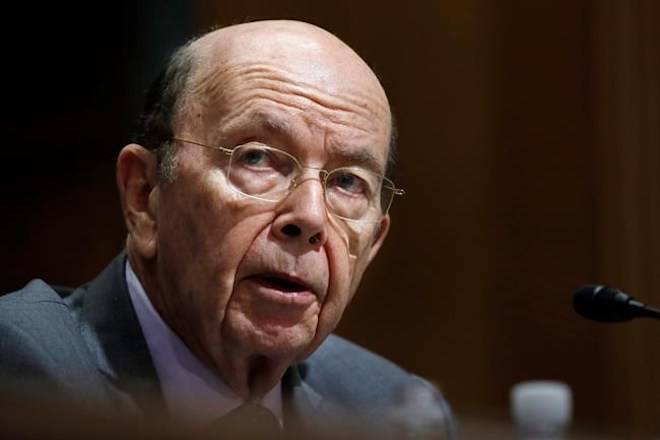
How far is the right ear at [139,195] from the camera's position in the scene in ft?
5.54

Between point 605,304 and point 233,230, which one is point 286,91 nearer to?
point 233,230

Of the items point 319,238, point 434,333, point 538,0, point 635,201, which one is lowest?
point 434,333

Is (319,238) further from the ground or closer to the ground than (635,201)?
closer to the ground

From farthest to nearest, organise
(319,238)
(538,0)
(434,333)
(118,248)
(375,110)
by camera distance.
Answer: (538,0), (434,333), (118,248), (375,110), (319,238)

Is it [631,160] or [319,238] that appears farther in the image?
[631,160]

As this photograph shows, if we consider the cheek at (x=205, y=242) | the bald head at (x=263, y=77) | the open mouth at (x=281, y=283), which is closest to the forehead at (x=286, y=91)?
the bald head at (x=263, y=77)

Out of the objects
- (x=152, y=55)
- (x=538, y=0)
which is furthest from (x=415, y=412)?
(x=538, y=0)

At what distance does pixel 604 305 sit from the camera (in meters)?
1.57

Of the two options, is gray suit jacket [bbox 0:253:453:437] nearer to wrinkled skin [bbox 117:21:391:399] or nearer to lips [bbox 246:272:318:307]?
wrinkled skin [bbox 117:21:391:399]

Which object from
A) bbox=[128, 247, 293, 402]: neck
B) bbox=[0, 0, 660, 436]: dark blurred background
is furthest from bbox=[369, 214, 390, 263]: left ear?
bbox=[0, 0, 660, 436]: dark blurred background

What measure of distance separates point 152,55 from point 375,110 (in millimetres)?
556

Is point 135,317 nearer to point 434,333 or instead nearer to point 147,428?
point 147,428

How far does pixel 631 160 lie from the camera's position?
3201 mm

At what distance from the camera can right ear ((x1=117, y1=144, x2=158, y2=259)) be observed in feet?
5.54
